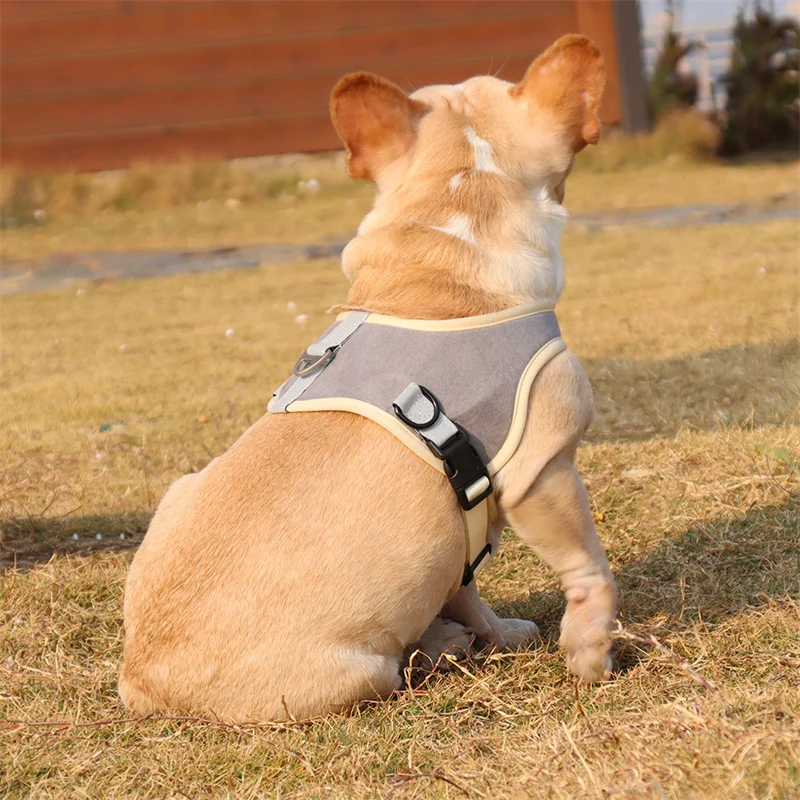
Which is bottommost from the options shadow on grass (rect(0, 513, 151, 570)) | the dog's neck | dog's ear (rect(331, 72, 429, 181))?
shadow on grass (rect(0, 513, 151, 570))

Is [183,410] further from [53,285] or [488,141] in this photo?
[53,285]

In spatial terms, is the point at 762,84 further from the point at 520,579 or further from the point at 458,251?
the point at 458,251

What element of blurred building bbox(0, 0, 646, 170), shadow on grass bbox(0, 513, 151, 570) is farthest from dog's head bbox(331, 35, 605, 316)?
blurred building bbox(0, 0, 646, 170)

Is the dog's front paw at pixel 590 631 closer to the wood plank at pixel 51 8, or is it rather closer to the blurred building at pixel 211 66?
the blurred building at pixel 211 66

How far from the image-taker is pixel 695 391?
4801 millimetres

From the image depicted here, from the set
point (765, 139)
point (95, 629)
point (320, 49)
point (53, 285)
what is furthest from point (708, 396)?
point (765, 139)

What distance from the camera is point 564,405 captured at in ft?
8.16

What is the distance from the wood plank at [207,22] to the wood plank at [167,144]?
0.99 metres

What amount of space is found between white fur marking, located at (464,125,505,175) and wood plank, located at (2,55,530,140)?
10.1 meters

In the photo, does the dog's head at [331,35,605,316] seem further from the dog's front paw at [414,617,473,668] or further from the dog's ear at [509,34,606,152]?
the dog's front paw at [414,617,473,668]

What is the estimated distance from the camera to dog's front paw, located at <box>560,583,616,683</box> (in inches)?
Answer: 101

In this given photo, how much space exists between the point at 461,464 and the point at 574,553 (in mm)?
377

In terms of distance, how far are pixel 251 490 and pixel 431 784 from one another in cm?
75

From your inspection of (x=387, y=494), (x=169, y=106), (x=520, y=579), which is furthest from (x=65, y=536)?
(x=169, y=106)
